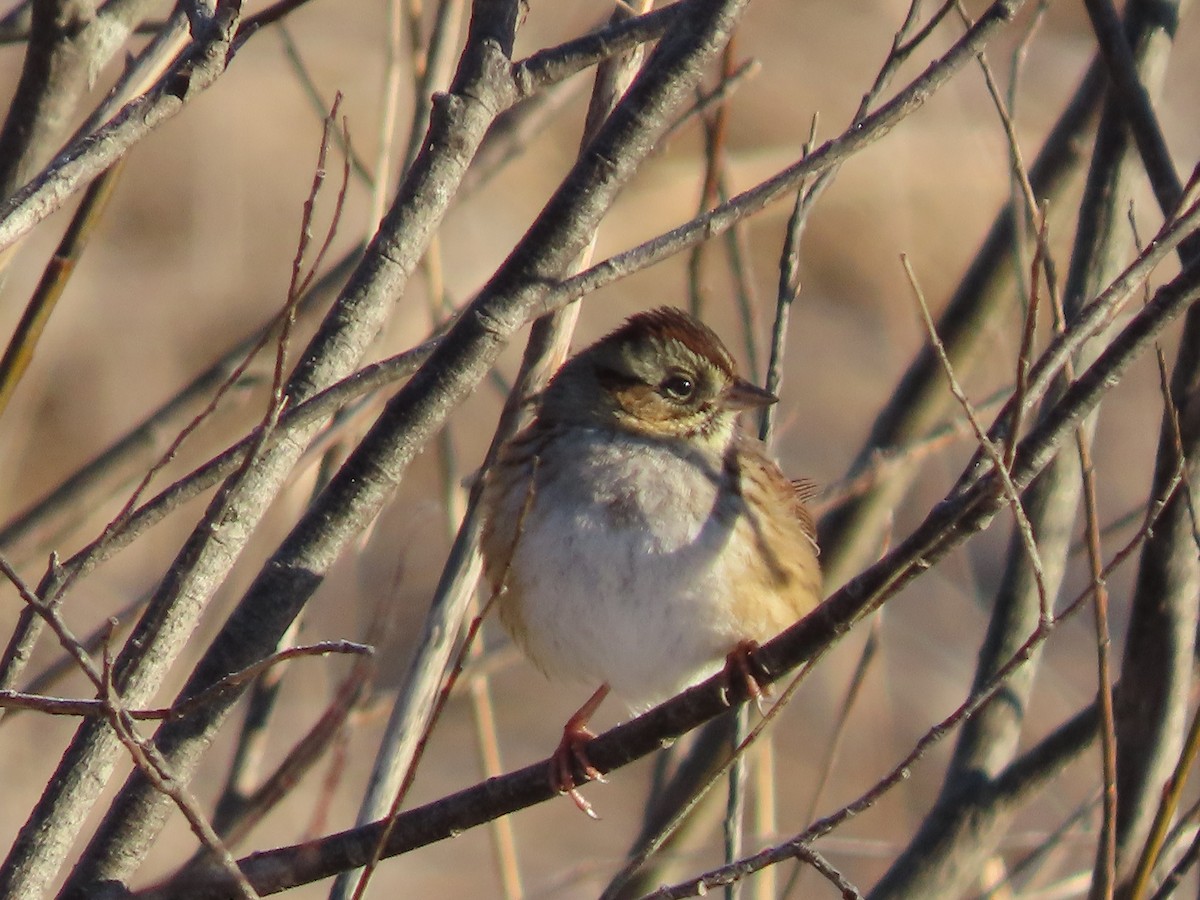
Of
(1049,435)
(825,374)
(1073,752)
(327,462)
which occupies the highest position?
(825,374)

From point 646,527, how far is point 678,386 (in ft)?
1.47

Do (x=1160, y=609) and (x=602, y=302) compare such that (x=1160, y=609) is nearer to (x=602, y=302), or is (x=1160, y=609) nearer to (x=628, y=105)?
(x=628, y=105)

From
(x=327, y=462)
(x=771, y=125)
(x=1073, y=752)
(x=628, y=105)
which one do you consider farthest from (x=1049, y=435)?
(x=771, y=125)

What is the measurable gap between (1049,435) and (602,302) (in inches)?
366

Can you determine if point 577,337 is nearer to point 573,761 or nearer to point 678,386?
point 678,386

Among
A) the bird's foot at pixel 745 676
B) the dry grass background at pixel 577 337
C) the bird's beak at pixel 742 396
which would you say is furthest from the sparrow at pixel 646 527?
the dry grass background at pixel 577 337

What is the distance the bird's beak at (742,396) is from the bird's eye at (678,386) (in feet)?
0.26

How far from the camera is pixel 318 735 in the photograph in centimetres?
226

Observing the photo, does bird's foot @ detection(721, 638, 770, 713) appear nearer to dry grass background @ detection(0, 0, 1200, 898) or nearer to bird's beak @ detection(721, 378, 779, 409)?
bird's beak @ detection(721, 378, 779, 409)

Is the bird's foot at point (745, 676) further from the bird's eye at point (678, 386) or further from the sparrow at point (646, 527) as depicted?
the bird's eye at point (678, 386)

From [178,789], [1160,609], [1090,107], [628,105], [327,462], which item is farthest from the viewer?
[1090,107]

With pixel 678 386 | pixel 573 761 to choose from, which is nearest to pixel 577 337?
pixel 678 386

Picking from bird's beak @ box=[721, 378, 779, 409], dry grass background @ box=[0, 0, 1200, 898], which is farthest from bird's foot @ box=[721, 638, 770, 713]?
dry grass background @ box=[0, 0, 1200, 898]

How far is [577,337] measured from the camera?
10.7 metres
